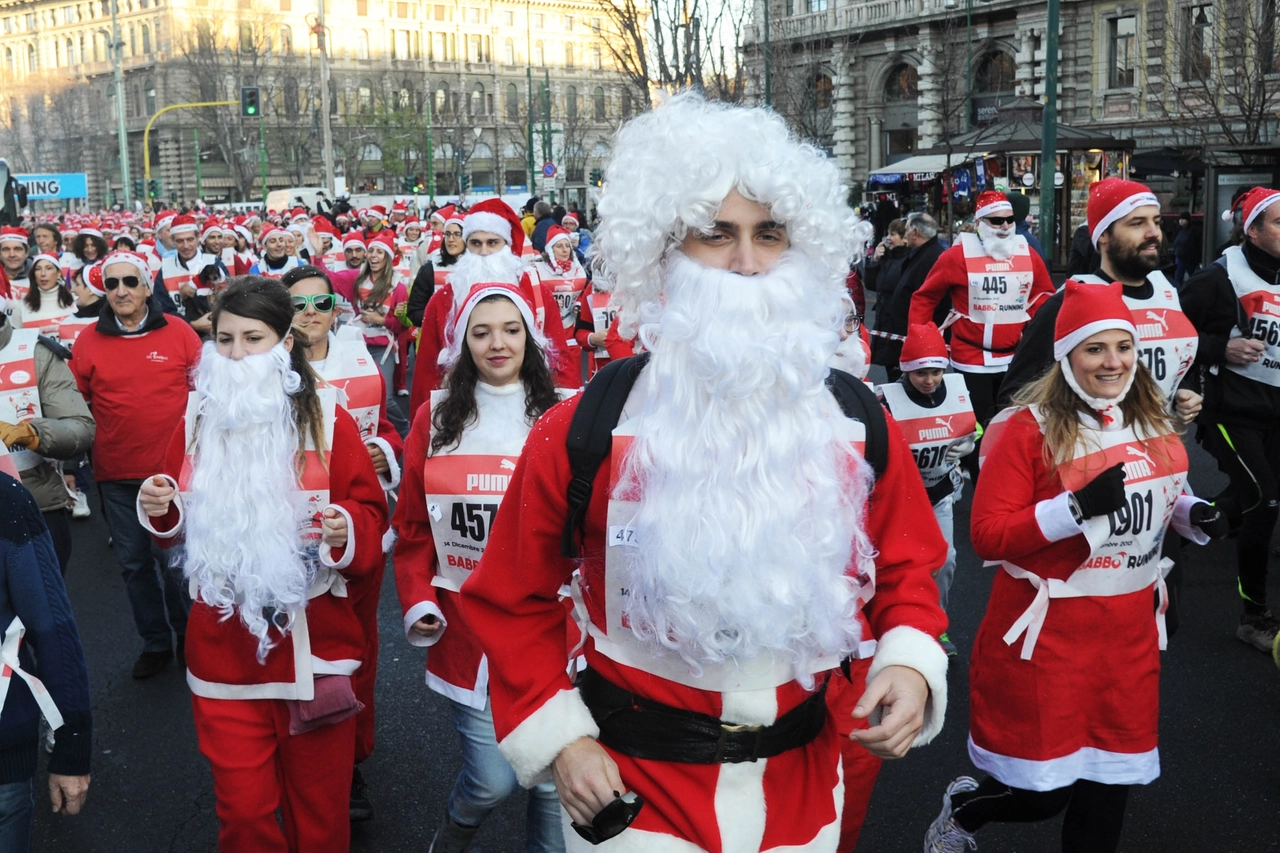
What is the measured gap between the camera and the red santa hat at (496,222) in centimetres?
822

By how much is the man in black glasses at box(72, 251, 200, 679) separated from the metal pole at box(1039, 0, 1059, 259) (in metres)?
14.7

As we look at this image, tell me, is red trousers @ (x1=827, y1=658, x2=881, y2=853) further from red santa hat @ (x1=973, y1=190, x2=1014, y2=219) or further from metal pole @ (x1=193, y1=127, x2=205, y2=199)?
metal pole @ (x1=193, y1=127, x2=205, y2=199)

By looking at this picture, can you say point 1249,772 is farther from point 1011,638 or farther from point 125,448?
point 125,448

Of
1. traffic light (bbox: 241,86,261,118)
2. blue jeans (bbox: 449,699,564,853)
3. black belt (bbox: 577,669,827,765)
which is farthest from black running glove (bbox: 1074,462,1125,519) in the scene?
traffic light (bbox: 241,86,261,118)

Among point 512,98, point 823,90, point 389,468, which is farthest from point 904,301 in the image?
point 512,98

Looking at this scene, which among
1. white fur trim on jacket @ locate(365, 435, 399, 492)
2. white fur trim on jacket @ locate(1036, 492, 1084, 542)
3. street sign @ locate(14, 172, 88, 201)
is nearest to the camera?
white fur trim on jacket @ locate(1036, 492, 1084, 542)

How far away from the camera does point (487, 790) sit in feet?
12.6

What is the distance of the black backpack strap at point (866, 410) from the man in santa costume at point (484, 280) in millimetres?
2366

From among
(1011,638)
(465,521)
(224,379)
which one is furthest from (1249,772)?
(224,379)

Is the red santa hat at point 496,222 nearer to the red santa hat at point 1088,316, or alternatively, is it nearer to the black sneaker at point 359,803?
the black sneaker at point 359,803

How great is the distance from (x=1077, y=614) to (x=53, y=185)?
132ft

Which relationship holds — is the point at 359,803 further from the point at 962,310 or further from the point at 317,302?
the point at 962,310

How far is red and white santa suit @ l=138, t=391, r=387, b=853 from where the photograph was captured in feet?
12.2

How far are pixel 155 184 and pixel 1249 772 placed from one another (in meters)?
62.0
